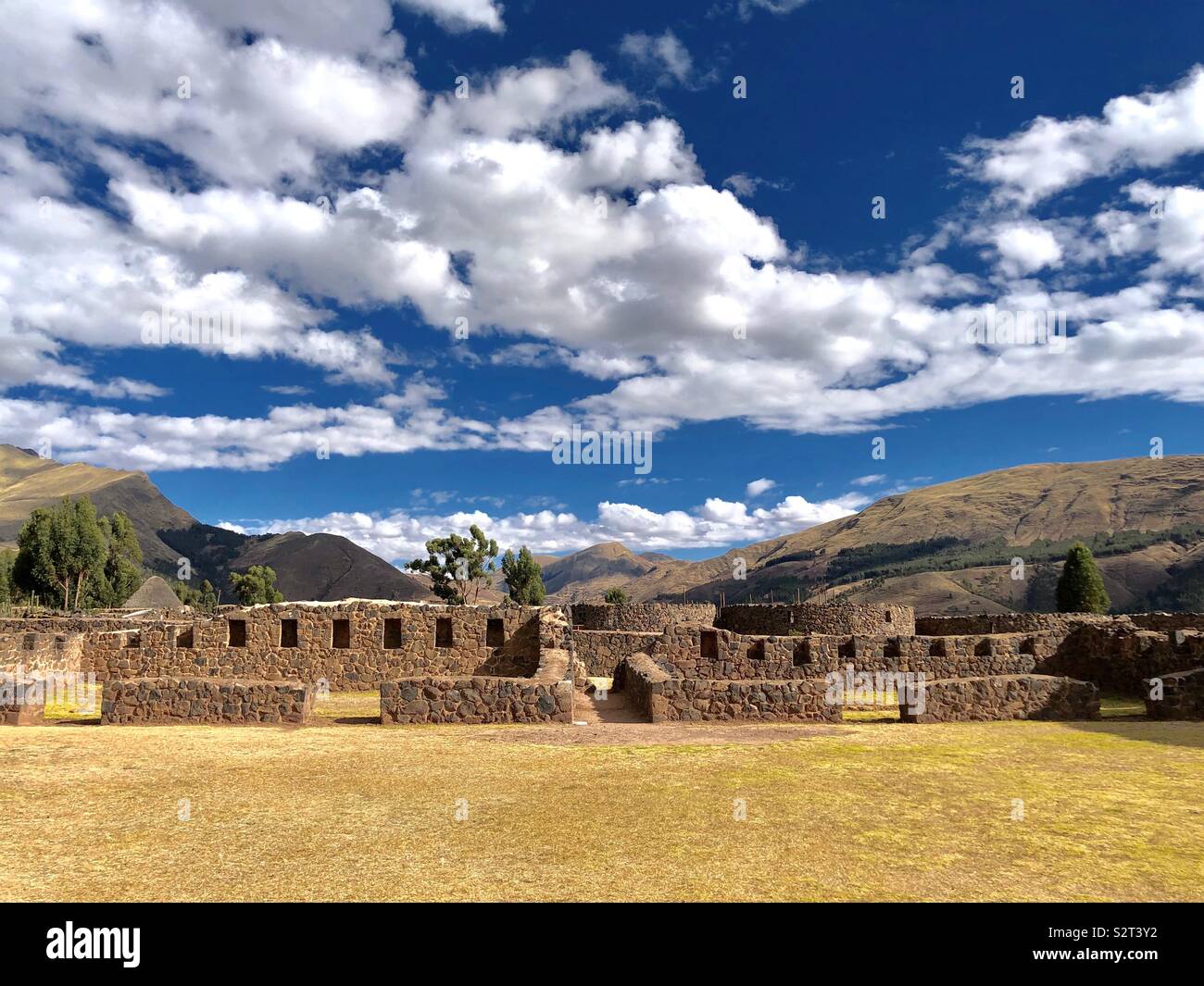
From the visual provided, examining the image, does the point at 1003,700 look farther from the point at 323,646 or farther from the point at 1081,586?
the point at 1081,586

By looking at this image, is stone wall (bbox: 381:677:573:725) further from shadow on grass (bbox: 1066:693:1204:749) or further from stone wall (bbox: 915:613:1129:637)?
stone wall (bbox: 915:613:1129:637)

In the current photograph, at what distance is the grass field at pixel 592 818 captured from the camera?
6223 mm

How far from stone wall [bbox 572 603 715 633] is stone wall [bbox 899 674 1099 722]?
2319cm

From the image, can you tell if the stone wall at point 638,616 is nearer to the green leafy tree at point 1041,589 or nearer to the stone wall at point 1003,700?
the stone wall at point 1003,700

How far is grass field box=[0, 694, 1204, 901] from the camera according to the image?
6223 millimetres

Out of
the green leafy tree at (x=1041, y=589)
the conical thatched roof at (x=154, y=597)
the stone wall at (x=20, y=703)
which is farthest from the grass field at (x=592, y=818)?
the green leafy tree at (x=1041, y=589)

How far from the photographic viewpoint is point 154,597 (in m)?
71.1

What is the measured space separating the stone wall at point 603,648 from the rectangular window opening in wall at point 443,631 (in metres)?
6.82

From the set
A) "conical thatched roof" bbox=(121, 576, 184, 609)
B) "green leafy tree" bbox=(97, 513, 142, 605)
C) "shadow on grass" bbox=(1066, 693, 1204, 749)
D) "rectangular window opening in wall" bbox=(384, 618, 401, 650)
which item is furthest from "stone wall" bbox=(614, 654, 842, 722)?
"green leafy tree" bbox=(97, 513, 142, 605)

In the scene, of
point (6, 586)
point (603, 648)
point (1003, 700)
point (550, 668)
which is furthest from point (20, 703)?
point (6, 586)

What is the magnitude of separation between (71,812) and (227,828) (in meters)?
2.00
